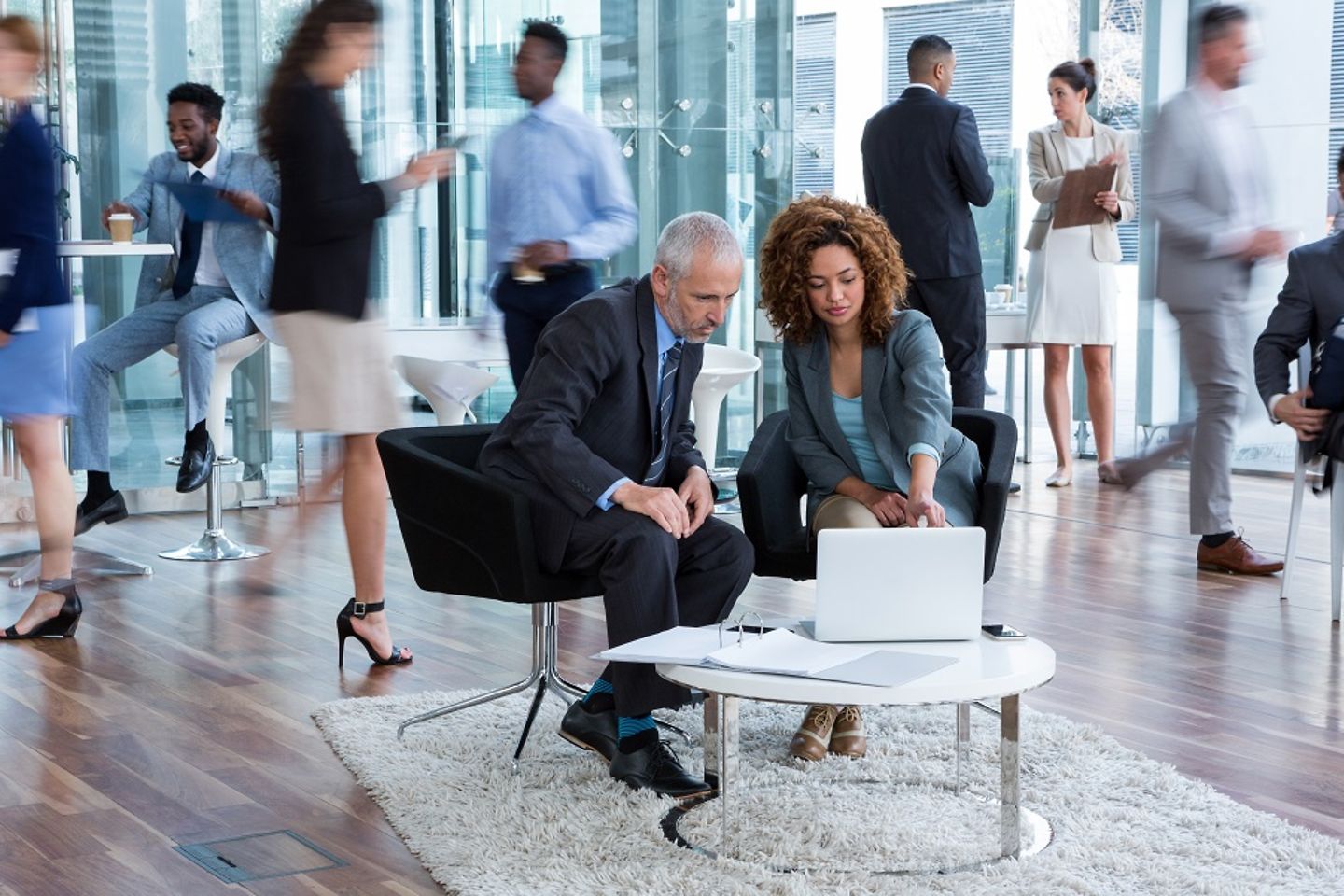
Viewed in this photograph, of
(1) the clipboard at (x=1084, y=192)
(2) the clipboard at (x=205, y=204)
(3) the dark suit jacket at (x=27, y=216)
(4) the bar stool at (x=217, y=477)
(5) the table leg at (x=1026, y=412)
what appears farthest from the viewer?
(5) the table leg at (x=1026, y=412)

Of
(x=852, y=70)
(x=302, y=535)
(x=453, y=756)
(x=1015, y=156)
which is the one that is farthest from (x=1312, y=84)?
(x=453, y=756)

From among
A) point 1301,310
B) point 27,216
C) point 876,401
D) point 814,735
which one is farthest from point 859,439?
point 27,216

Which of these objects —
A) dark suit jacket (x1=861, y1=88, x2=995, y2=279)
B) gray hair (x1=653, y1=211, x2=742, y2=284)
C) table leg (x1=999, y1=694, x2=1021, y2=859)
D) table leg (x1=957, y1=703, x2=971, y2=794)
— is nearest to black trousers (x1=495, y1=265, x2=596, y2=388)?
gray hair (x1=653, y1=211, x2=742, y2=284)

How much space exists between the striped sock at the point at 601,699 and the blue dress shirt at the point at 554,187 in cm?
207

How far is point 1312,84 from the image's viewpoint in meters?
8.27

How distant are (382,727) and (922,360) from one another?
4.78 ft

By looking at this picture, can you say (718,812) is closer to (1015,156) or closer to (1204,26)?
(1204,26)

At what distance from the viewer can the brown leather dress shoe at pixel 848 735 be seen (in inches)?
151

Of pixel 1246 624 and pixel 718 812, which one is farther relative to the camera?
pixel 1246 624

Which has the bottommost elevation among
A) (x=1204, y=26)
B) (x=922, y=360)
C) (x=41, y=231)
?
(x=922, y=360)

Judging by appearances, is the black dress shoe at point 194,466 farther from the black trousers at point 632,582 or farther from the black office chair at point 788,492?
the black trousers at point 632,582

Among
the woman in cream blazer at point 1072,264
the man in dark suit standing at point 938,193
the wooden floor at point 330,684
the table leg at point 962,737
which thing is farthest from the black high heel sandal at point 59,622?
the woman in cream blazer at point 1072,264

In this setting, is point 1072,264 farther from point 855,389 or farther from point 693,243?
point 693,243

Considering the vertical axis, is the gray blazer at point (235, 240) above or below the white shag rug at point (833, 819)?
above
